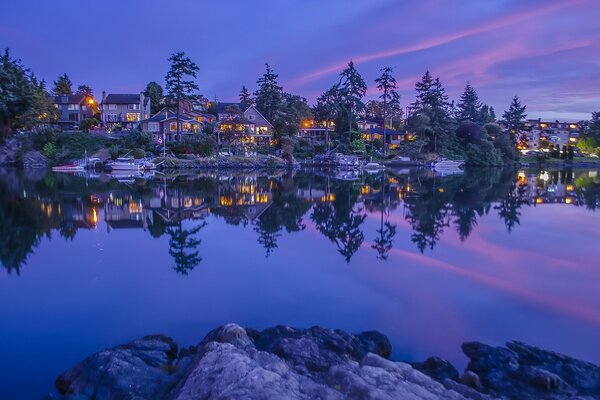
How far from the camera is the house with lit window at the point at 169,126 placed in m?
67.3

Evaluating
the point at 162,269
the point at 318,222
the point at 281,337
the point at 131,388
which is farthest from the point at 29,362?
the point at 318,222

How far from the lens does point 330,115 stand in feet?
249

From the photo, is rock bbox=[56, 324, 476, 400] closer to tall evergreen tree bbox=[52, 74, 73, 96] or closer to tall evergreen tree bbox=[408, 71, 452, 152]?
tall evergreen tree bbox=[408, 71, 452, 152]

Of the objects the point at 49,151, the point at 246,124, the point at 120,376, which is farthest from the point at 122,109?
the point at 120,376

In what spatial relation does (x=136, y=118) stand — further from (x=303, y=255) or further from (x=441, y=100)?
(x=303, y=255)

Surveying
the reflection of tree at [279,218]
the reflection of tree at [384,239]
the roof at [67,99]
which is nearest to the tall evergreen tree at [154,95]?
the roof at [67,99]

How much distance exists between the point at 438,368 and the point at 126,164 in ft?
174

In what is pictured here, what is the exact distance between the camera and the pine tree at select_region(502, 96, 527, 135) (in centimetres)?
8894

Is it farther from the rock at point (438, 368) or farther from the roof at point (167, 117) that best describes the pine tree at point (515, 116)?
the rock at point (438, 368)

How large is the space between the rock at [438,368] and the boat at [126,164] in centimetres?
5105

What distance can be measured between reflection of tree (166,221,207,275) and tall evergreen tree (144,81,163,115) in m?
69.1

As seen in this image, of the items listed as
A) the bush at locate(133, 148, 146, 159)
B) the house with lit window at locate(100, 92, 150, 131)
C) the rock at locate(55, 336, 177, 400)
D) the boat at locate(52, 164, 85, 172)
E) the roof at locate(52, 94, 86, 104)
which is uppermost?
the roof at locate(52, 94, 86, 104)

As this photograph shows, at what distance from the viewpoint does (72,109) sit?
79.7 meters

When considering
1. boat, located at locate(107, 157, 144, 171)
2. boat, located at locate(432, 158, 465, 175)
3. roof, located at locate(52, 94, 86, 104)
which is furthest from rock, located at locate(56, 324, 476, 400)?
roof, located at locate(52, 94, 86, 104)
